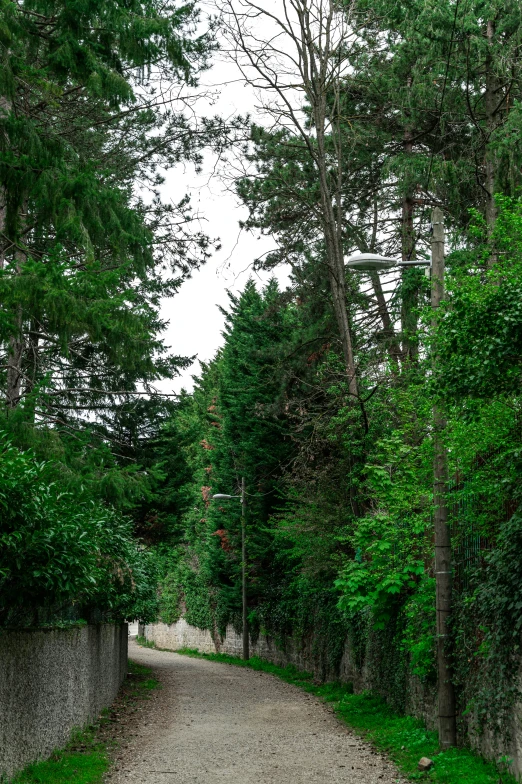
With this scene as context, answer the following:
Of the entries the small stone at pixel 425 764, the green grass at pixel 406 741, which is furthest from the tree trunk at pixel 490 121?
the small stone at pixel 425 764

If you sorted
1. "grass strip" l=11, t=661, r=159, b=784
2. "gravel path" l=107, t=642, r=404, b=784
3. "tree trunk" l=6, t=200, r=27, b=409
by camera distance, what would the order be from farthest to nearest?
"tree trunk" l=6, t=200, r=27, b=409
"gravel path" l=107, t=642, r=404, b=784
"grass strip" l=11, t=661, r=159, b=784

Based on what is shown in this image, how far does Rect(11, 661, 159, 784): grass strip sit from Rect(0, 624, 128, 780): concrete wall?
12cm

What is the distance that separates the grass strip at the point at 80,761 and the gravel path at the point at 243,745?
263 millimetres

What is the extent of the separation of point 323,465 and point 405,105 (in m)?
8.73

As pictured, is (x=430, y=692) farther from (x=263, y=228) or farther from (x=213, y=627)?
(x=213, y=627)

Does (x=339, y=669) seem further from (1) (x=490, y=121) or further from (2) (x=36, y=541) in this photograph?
(2) (x=36, y=541)

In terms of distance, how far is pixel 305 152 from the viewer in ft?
74.5

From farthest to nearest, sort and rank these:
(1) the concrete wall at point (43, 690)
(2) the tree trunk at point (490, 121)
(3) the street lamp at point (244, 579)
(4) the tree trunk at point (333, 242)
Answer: (3) the street lamp at point (244, 579)
(4) the tree trunk at point (333, 242)
(2) the tree trunk at point (490, 121)
(1) the concrete wall at point (43, 690)

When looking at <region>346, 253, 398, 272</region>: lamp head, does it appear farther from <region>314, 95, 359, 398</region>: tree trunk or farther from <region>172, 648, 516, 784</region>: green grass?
<region>314, 95, 359, 398</region>: tree trunk

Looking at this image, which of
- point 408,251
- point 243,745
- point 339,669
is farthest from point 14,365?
point 339,669

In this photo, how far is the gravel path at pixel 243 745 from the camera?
391 inches

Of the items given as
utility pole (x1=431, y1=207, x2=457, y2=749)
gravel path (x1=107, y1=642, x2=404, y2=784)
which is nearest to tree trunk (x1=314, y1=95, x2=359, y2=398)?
gravel path (x1=107, y1=642, x2=404, y2=784)

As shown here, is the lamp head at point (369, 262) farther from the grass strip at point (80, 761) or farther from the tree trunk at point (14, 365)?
the grass strip at point (80, 761)

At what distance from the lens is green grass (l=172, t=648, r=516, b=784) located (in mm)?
9289
